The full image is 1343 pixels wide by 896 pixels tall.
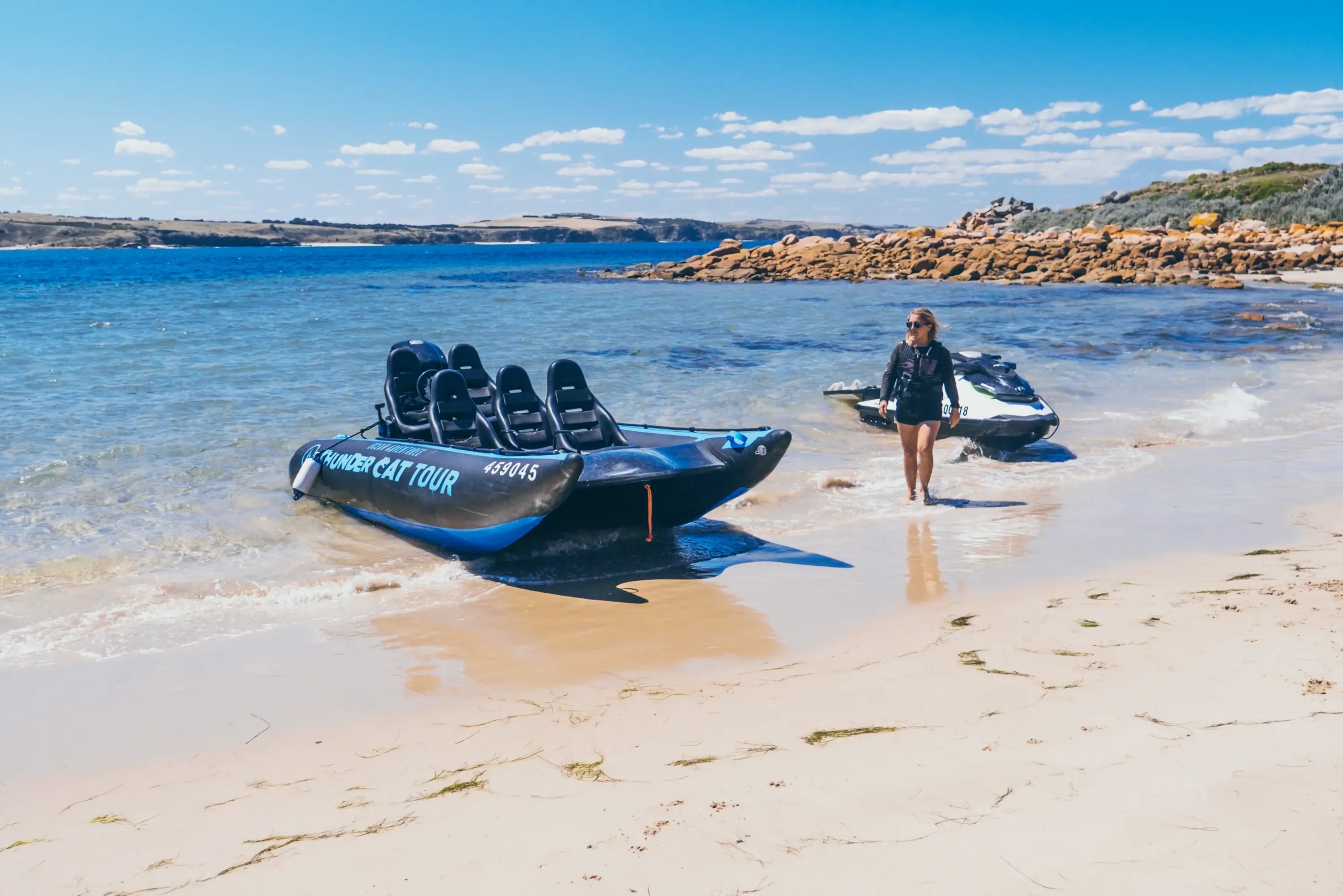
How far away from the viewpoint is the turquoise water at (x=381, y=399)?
7.84 m

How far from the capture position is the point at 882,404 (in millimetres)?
9992

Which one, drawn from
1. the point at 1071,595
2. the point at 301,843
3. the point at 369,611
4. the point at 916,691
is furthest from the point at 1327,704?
the point at 369,611

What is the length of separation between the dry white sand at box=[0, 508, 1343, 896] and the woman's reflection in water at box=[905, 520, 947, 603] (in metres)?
1.10

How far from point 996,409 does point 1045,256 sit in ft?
134

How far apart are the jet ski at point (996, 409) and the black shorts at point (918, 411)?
7.31 feet

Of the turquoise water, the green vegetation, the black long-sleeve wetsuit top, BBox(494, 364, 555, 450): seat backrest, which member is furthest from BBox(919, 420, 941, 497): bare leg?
the green vegetation

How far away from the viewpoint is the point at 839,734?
4.39 m

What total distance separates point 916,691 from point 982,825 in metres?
1.43

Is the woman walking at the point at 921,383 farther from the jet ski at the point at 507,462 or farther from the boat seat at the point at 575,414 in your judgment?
the boat seat at the point at 575,414

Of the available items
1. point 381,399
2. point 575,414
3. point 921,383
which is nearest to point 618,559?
point 575,414

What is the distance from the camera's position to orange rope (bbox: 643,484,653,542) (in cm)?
775

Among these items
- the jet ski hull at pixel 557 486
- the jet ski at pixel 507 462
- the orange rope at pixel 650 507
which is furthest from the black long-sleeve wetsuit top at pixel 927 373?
the orange rope at pixel 650 507

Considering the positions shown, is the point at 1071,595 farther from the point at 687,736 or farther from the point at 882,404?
the point at 882,404

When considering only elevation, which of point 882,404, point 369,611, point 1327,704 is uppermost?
point 882,404
